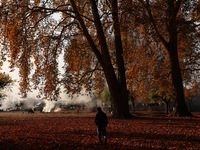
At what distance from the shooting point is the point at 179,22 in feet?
44.3

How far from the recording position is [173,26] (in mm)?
13414

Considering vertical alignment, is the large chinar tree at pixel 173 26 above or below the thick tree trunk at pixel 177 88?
above

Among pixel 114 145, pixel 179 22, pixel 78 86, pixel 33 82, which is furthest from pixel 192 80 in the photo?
pixel 114 145

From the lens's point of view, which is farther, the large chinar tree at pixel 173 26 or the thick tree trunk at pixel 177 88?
the thick tree trunk at pixel 177 88

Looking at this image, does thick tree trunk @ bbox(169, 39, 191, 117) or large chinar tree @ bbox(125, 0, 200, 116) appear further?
thick tree trunk @ bbox(169, 39, 191, 117)

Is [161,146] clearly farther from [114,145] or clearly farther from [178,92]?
[178,92]

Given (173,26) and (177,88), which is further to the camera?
(177,88)

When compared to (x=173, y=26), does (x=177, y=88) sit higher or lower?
lower

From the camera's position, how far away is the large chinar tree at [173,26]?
1323 centimetres

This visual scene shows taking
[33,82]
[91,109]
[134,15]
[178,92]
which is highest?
[134,15]

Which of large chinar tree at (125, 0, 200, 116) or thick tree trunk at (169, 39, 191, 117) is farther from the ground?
large chinar tree at (125, 0, 200, 116)

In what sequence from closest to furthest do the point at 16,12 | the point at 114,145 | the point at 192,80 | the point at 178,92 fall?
the point at 114,145, the point at 16,12, the point at 178,92, the point at 192,80

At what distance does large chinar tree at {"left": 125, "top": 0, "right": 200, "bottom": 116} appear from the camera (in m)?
13.2

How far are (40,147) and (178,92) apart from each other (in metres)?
14.8
